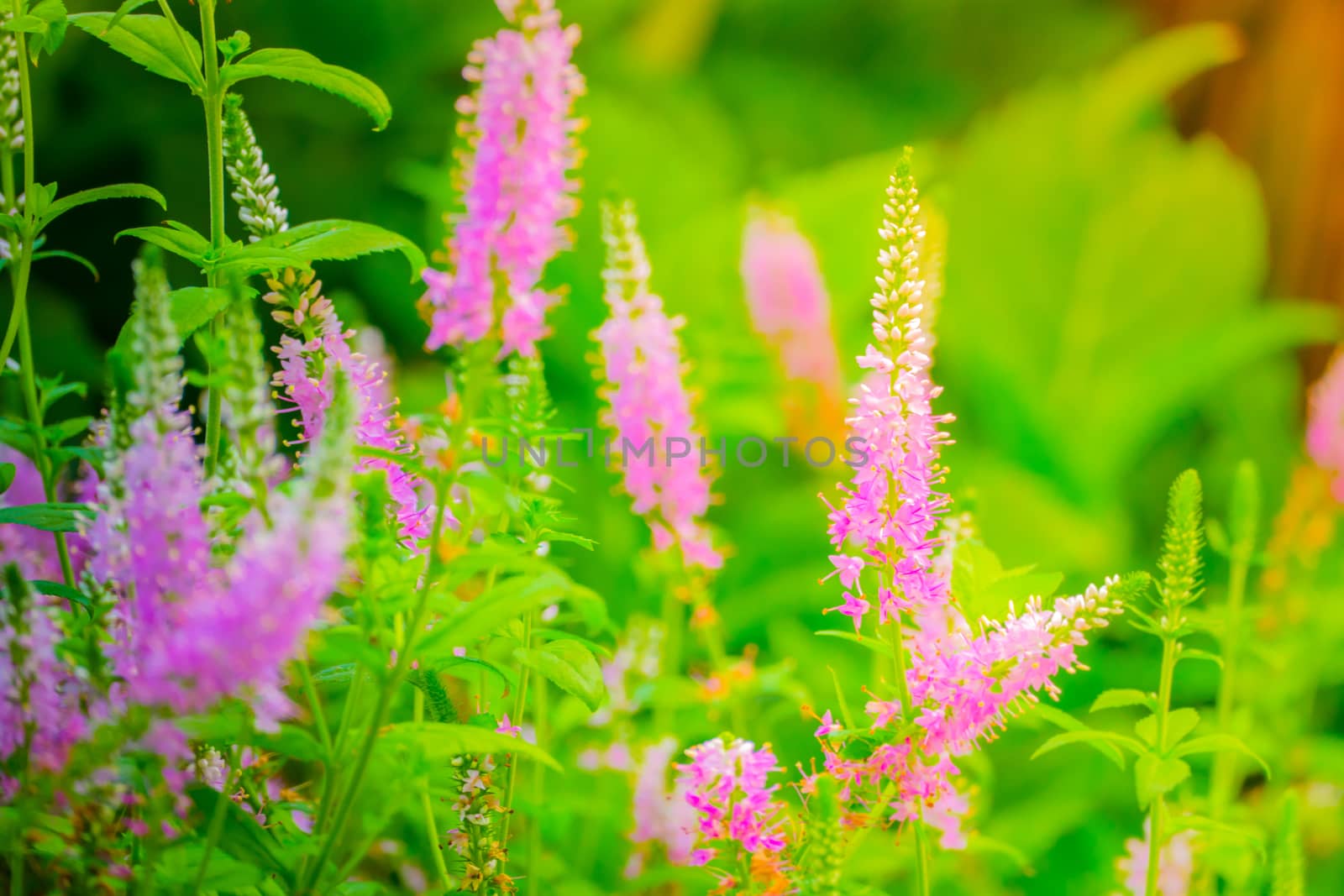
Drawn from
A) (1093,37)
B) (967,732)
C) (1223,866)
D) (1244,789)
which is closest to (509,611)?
(967,732)

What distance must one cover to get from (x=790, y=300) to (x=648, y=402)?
636 millimetres

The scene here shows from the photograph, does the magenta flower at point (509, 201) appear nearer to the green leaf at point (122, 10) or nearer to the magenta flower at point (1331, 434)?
the green leaf at point (122, 10)

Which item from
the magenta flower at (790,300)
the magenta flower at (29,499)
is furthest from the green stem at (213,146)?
the magenta flower at (790,300)

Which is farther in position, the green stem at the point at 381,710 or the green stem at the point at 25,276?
the green stem at the point at 25,276

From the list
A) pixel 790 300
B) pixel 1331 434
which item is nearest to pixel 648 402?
pixel 790 300

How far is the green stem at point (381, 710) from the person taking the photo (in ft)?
1.19

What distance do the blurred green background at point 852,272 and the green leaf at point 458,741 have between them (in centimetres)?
79

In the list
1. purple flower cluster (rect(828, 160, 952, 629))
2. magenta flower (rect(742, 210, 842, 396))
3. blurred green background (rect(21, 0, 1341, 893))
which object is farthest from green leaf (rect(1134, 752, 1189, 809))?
magenta flower (rect(742, 210, 842, 396))

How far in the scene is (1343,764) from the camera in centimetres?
106

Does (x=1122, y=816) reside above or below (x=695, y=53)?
below

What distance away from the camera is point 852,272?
1619 millimetres

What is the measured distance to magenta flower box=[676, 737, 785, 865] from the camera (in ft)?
1.57

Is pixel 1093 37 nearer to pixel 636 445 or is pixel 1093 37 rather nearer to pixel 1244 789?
pixel 1244 789

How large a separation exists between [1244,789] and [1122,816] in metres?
0.42
